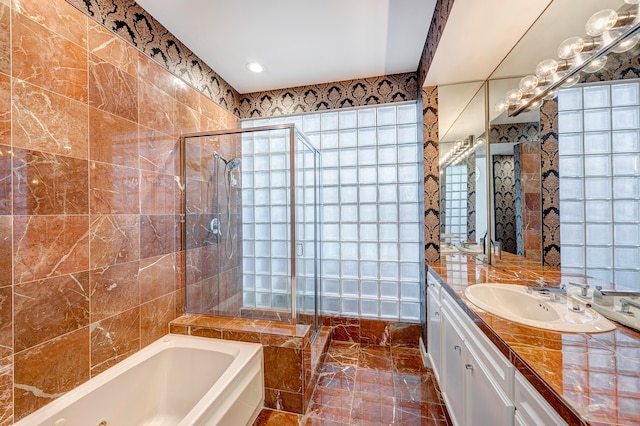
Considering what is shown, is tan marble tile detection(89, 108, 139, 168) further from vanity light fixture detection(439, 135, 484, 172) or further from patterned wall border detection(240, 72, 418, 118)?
vanity light fixture detection(439, 135, 484, 172)

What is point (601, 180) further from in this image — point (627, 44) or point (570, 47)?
point (570, 47)

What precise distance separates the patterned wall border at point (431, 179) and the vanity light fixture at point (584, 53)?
614 mm

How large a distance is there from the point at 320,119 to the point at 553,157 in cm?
195

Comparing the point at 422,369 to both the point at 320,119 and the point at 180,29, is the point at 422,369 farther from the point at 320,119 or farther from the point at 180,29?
the point at 180,29

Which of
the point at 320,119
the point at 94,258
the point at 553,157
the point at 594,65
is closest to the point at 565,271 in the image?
the point at 553,157

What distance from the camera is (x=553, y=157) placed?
4.98ft

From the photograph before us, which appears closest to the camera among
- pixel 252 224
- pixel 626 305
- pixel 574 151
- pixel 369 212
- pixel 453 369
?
pixel 626 305

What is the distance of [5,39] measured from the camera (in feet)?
3.54

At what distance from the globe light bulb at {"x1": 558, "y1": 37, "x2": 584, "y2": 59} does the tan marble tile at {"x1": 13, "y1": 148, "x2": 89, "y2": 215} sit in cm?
264

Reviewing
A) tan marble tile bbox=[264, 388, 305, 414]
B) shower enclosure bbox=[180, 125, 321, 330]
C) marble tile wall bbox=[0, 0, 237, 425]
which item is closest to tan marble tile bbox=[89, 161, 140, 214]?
marble tile wall bbox=[0, 0, 237, 425]

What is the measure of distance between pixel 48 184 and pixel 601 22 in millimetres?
2670

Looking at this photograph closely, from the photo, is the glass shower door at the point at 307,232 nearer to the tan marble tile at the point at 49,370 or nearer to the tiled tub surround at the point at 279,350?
the tiled tub surround at the point at 279,350

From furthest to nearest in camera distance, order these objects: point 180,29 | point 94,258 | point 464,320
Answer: point 180,29
point 94,258
point 464,320

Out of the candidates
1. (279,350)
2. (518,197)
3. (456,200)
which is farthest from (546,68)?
(279,350)
